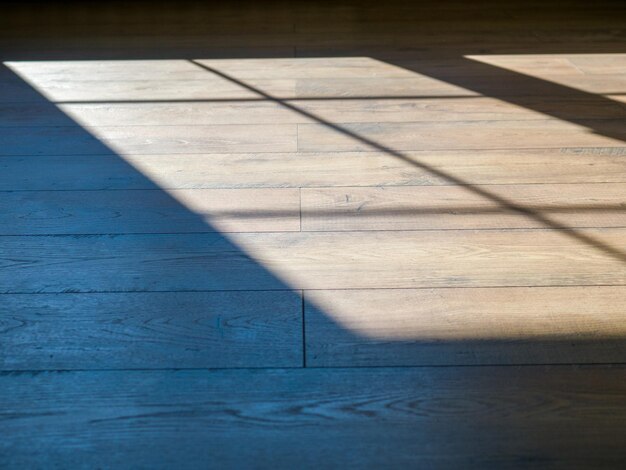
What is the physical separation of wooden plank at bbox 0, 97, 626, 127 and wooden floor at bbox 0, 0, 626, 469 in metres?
0.01

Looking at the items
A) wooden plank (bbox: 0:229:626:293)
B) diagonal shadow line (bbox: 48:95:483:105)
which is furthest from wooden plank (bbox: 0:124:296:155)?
wooden plank (bbox: 0:229:626:293)

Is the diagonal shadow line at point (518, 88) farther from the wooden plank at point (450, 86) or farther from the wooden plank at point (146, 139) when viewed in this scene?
the wooden plank at point (146, 139)

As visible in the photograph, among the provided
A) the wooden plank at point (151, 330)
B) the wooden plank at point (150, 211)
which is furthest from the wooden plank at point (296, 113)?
the wooden plank at point (151, 330)

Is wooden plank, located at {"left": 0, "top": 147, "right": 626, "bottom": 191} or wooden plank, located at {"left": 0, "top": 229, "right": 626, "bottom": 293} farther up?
wooden plank, located at {"left": 0, "top": 147, "right": 626, "bottom": 191}

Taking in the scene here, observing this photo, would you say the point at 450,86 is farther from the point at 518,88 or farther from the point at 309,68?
the point at 309,68

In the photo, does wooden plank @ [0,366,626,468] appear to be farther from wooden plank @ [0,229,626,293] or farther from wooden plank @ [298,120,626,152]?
wooden plank @ [298,120,626,152]

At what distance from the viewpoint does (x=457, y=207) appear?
1626mm

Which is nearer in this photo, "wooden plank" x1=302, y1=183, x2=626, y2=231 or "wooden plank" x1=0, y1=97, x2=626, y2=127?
"wooden plank" x1=302, y1=183, x2=626, y2=231

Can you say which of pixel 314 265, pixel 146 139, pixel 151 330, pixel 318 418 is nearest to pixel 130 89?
pixel 146 139

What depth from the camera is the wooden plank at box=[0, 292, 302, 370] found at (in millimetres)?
1146

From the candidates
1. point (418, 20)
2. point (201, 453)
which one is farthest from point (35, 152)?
point (418, 20)

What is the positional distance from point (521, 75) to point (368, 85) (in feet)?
1.69

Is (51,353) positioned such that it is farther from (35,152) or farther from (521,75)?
(521,75)

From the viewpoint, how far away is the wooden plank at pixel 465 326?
115 cm
